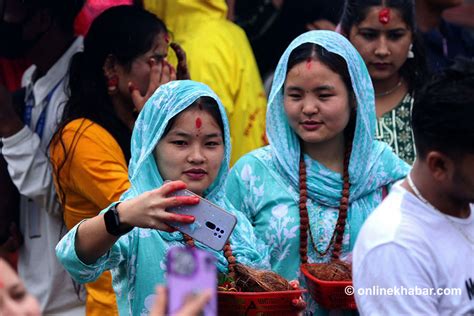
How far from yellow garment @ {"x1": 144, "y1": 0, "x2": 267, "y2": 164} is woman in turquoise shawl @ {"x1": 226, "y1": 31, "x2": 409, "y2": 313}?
85cm

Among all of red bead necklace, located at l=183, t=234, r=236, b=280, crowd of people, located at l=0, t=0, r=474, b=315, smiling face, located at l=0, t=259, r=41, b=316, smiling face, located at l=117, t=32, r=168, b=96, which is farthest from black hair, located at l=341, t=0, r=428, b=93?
smiling face, located at l=0, t=259, r=41, b=316

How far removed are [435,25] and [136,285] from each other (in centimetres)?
291

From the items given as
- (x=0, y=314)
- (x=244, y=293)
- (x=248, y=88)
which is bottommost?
(x=248, y=88)

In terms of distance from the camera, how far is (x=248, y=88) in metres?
5.05

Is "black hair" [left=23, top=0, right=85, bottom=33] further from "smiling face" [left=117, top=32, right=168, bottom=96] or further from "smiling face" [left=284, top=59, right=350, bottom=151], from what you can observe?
"smiling face" [left=284, top=59, right=350, bottom=151]

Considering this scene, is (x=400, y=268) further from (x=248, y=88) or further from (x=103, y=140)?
(x=248, y=88)

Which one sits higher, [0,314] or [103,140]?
[0,314]

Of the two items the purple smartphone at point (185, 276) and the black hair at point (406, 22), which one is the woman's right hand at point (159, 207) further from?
the black hair at point (406, 22)

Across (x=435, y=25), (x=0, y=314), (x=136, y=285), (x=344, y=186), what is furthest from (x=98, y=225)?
(x=435, y=25)

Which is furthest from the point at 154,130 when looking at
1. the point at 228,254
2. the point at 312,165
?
the point at 312,165

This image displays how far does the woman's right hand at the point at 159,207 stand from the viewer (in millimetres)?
3035

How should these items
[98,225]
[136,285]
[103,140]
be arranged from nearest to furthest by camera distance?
[98,225], [136,285], [103,140]

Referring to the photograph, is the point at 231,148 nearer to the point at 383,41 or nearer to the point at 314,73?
the point at 314,73

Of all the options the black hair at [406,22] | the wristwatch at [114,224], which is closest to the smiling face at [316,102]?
the black hair at [406,22]
